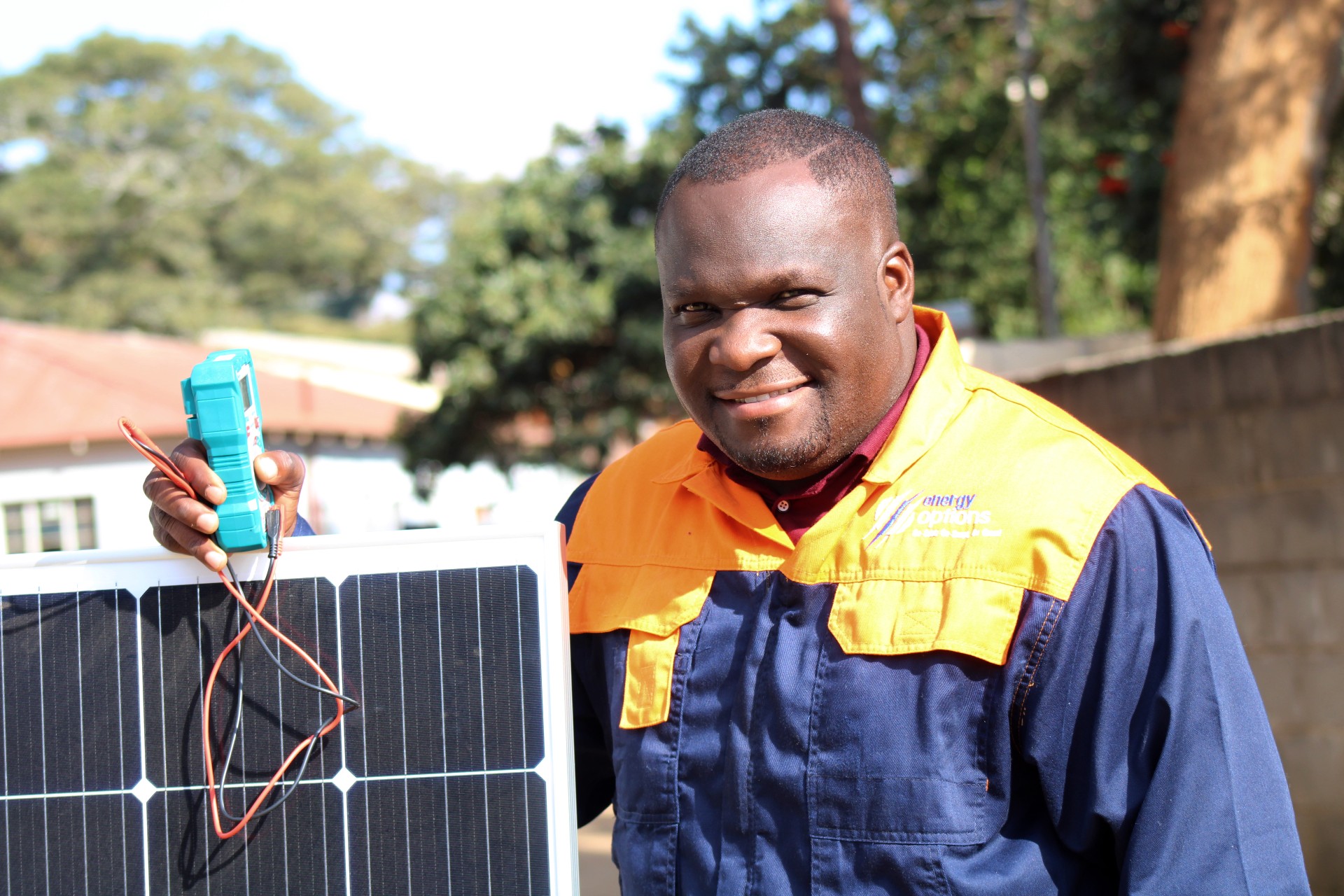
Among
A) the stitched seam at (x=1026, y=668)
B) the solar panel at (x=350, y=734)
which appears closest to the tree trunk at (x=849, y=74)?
the solar panel at (x=350, y=734)

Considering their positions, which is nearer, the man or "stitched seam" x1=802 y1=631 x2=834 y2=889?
the man

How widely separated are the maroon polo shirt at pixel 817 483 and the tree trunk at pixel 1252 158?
4387 mm

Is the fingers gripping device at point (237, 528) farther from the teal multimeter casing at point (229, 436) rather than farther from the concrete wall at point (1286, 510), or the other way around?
the concrete wall at point (1286, 510)

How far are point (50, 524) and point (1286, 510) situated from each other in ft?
65.2

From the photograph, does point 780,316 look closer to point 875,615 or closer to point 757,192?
point 757,192

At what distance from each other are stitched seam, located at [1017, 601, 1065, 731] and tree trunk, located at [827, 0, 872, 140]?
12.8m

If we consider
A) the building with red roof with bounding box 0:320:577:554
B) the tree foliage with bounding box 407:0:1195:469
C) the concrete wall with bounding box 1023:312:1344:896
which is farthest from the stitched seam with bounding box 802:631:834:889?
the building with red roof with bounding box 0:320:577:554

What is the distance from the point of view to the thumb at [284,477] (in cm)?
201

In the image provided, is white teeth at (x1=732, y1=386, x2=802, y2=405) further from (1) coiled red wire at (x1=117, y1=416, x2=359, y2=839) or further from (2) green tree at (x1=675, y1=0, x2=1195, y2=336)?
(2) green tree at (x1=675, y1=0, x2=1195, y2=336)

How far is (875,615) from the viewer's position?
75.6 inches

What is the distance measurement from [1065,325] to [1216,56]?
63.0ft

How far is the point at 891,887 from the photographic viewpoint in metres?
1.85

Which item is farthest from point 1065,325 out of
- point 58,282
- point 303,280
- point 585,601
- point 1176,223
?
point 303,280

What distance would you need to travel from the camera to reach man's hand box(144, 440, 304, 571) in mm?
1963
